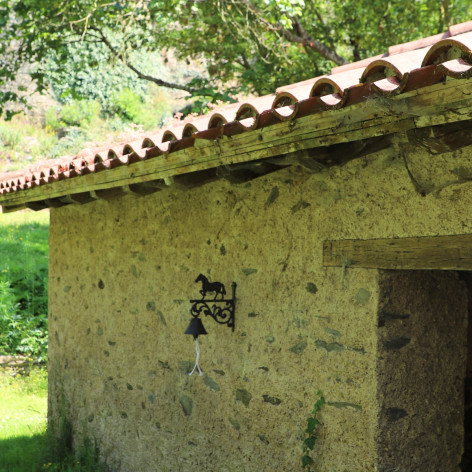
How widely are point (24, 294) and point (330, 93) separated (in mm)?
10697

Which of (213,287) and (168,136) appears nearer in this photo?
(168,136)

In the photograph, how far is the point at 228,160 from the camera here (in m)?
3.13

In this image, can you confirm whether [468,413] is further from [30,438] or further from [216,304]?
[30,438]

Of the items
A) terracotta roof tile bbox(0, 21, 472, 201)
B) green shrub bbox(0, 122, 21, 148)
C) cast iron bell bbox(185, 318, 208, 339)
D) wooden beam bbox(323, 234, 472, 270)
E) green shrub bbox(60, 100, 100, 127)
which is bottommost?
cast iron bell bbox(185, 318, 208, 339)

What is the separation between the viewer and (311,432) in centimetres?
346

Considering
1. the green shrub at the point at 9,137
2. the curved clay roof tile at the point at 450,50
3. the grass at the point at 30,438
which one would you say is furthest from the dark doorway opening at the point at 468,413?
the green shrub at the point at 9,137

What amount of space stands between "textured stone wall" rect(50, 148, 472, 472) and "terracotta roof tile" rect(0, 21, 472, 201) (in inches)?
24.4

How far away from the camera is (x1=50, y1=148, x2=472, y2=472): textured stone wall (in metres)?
3.22

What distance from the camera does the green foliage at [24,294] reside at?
35.4 ft

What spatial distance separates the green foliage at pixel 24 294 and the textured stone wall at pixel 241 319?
16.5 feet

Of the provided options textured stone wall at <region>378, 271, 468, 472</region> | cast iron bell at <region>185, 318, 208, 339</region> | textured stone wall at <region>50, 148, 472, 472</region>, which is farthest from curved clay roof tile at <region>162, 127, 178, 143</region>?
textured stone wall at <region>378, 271, 468, 472</region>

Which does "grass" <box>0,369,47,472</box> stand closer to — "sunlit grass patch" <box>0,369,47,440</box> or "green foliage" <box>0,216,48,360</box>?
"sunlit grass patch" <box>0,369,47,440</box>

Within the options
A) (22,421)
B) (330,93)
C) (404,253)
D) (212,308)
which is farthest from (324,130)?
(22,421)

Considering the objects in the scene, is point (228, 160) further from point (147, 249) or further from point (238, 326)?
point (147, 249)
